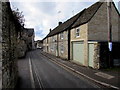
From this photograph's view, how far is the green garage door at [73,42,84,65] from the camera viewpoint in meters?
18.3

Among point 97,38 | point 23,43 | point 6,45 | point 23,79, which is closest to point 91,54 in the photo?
point 97,38

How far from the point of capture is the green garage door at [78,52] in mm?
18348

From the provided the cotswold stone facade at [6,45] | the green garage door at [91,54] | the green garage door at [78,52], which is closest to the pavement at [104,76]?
the green garage door at [91,54]

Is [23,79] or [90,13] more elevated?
[90,13]

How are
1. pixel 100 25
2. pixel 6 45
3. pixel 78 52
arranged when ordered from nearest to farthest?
pixel 6 45
pixel 100 25
pixel 78 52

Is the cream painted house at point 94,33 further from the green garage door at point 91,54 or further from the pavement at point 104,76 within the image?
the pavement at point 104,76

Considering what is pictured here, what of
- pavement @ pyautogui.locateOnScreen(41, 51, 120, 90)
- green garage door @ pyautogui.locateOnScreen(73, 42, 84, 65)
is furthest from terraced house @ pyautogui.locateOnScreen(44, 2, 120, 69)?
pavement @ pyautogui.locateOnScreen(41, 51, 120, 90)

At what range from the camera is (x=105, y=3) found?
17.5 metres

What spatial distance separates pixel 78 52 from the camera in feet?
64.7

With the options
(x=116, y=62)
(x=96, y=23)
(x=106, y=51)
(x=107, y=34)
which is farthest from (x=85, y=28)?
(x=116, y=62)

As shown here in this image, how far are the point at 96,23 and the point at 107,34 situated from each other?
7.00ft

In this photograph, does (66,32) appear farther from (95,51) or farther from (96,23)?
(95,51)

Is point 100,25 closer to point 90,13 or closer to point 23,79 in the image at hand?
point 90,13

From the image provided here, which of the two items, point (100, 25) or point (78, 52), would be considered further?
point (78, 52)
